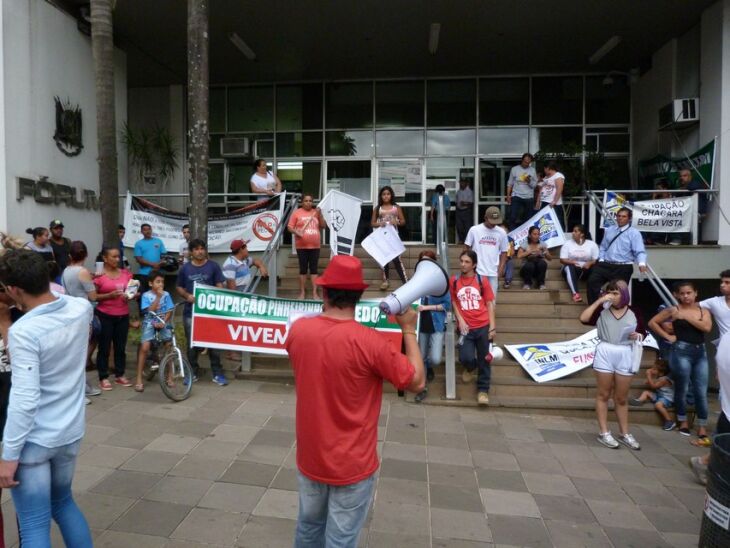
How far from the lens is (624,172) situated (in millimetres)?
14250

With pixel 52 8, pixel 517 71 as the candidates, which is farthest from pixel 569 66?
pixel 52 8

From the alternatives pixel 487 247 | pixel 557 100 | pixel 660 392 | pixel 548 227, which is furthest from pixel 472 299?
pixel 557 100

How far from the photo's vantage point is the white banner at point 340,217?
31.0 ft

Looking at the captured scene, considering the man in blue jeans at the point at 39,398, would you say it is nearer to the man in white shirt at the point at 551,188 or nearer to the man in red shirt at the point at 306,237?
the man in red shirt at the point at 306,237

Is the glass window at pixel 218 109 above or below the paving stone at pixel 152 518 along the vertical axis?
above

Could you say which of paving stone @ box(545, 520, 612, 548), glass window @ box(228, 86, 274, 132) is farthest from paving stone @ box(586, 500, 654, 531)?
glass window @ box(228, 86, 274, 132)

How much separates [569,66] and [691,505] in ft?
39.7

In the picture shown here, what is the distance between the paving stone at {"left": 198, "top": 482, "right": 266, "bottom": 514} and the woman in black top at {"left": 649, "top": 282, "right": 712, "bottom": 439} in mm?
5035

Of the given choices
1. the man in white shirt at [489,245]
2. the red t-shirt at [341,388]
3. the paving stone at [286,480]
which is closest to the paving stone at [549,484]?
the paving stone at [286,480]

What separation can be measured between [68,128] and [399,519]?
9664 millimetres

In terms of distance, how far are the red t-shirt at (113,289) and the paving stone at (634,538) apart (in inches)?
224

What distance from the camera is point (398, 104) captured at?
48.3ft

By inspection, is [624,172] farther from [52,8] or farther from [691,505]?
[52,8]

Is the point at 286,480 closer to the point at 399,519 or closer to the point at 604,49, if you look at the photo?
the point at 399,519
